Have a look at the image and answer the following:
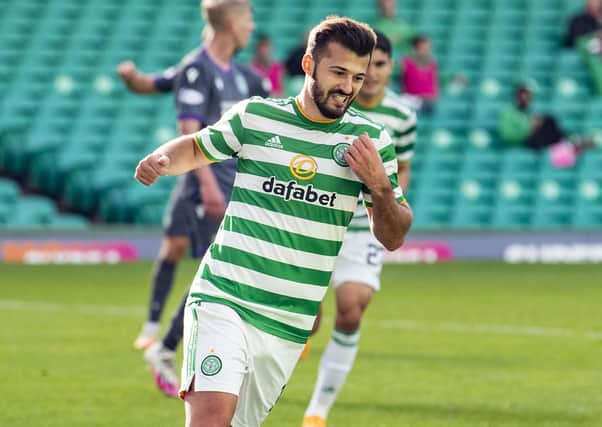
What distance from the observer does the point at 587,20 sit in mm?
22875

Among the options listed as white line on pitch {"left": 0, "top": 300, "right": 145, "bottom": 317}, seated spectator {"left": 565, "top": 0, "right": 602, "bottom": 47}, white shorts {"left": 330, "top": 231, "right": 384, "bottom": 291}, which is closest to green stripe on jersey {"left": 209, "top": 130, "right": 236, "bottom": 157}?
white shorts {"left": 330, "top": 231, "right": 384, "bottom": 291}

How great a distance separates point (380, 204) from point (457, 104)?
59.0ft

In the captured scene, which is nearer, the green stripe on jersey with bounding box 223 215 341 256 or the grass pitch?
the green stripe on jersey with bounding box 223 215 341 256

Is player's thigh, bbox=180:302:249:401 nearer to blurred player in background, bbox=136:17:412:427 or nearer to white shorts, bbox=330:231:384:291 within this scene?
blurred player in background, bbox=136:17:412:427

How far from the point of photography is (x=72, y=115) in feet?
69.4

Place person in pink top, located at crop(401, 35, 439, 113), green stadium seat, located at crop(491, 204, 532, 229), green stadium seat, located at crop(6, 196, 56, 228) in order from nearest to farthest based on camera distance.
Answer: green stadium seat, located at crop(6, 196, 56, 228)
person in pink top, located at crop(401, 35, 439, 113)
green stadium seat, located at crop(491, 204, 532, 229)

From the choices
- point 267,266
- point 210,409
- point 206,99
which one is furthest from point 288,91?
point 210,409

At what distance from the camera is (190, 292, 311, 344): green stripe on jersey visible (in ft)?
15.7

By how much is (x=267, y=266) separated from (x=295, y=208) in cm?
25

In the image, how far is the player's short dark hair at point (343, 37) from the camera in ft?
15.7

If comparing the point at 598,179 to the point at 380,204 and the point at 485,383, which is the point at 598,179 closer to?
the point at 485,383

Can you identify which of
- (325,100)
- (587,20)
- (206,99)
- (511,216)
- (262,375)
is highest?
(325,100)

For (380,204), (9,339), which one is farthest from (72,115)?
(380,204)

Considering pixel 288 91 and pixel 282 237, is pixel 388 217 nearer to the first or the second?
pixel 282 237
